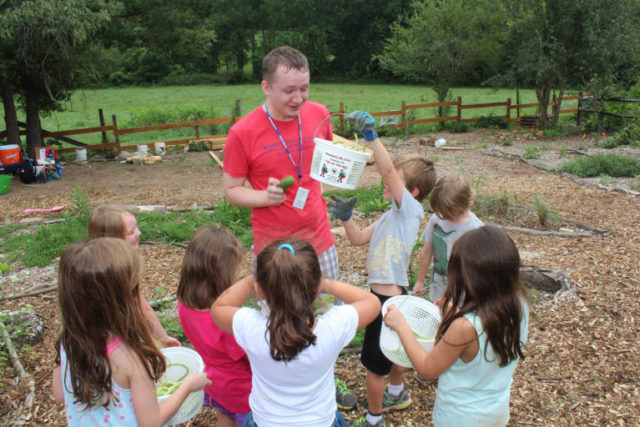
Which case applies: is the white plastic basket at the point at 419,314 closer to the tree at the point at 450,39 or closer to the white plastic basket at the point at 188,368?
the white plastic basket at the point at 188,368

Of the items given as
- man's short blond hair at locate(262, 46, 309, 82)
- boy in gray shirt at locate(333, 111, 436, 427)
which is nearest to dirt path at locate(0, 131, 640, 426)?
boy in gray shirt at locate(333, 111, 436, 427)

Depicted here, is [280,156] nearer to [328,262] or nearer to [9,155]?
[328,262]

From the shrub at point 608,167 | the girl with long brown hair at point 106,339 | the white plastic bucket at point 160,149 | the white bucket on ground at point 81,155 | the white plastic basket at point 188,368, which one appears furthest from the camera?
the white plastic bucket at point 160,149

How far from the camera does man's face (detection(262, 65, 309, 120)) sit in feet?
7.73

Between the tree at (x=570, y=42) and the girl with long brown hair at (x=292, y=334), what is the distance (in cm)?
1448

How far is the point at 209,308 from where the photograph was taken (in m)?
2.02

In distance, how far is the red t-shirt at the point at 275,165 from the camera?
249 cm

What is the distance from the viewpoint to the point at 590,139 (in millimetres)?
13430

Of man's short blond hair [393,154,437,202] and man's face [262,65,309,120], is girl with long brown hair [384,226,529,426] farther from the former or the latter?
man's face [262,65,309,120]

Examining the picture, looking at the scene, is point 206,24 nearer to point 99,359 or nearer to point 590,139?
point 590,139

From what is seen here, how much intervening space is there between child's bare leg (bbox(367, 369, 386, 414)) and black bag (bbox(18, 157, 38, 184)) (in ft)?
32.0

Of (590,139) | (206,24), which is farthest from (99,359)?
(590,139)

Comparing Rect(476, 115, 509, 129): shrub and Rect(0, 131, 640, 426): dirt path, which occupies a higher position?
Rect(476, 115, 509, 129): shrub

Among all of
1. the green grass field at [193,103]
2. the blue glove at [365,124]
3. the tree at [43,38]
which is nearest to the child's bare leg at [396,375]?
the blue glove at [365,124]
